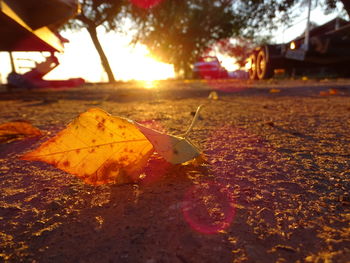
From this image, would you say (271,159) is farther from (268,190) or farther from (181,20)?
(181,20)

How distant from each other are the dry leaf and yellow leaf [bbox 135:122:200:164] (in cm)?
108

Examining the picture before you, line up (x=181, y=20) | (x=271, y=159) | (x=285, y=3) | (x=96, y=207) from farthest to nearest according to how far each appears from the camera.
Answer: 1. (x=181, y=20)
2. (x=285, y=3)
3. (x=271, y=159)
4. (x=96, y=207)

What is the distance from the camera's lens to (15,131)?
1.56 metres

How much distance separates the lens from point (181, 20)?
21188mm

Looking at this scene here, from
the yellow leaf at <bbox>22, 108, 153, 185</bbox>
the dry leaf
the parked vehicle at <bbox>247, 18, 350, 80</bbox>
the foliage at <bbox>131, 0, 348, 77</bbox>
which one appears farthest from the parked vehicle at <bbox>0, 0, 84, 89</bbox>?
the foliage at <bbox>131, 0, 348, 77</bbox>

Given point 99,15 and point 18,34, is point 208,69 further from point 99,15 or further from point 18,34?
point 18,34

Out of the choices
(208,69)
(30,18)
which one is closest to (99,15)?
(208,69)

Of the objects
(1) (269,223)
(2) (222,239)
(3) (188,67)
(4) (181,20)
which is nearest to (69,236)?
(2) (222,239)

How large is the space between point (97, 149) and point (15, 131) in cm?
108

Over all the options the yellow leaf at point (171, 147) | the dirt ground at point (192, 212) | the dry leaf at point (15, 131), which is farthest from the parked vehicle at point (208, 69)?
the yellow leaf at point (171, 147)

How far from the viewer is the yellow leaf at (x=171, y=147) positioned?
0.75 m

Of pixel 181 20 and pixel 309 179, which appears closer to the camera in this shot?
pixel 309 179

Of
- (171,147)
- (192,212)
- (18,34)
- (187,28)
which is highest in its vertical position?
(187,28)

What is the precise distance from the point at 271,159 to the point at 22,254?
87cm
